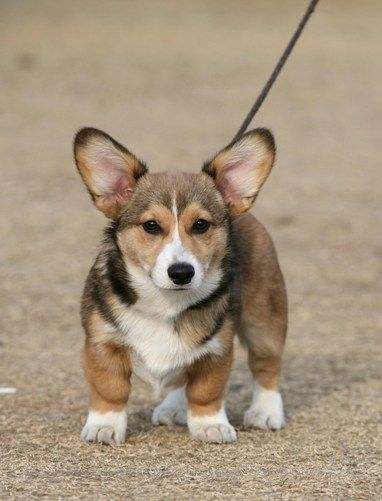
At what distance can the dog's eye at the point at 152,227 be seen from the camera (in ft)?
16.3

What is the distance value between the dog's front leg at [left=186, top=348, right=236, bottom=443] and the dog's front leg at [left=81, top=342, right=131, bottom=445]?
304 millimetres

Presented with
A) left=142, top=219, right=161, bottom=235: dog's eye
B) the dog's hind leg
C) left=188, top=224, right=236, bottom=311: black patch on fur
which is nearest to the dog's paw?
the dog's hind leg

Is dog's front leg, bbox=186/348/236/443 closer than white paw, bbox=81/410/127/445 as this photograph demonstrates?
No

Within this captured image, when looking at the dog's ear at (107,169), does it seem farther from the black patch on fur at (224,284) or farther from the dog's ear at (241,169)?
the black patch on fur at (224,284)

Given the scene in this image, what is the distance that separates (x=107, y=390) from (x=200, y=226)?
0.83 meters

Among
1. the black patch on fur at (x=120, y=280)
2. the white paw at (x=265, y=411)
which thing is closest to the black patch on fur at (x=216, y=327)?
the black patch on fur at (x=120, y=280)

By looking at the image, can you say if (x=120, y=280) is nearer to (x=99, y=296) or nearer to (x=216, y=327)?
(x=99, y=296)

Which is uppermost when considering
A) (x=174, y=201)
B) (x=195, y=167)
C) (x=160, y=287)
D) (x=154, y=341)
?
(x=174, y=201)

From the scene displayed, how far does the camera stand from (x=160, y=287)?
15.9 feet

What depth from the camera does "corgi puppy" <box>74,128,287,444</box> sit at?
5.02m

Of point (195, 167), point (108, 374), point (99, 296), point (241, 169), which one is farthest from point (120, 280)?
point (195, 167)

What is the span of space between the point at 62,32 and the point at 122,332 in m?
15.6

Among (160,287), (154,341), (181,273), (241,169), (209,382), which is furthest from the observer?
(241,169)

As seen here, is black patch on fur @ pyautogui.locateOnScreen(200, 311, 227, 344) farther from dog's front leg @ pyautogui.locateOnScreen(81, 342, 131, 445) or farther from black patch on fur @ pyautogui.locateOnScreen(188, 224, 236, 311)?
dog's front leg @ pyautogui.locateOnScreen(81, 342, 131, 445)
